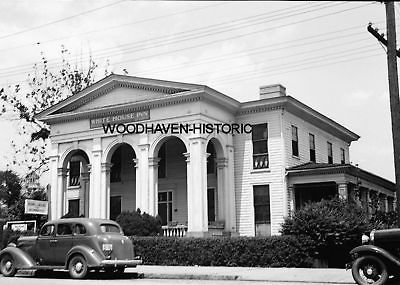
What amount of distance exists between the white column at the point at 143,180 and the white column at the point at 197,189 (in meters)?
2.46

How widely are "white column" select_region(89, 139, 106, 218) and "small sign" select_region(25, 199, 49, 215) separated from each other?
244cm

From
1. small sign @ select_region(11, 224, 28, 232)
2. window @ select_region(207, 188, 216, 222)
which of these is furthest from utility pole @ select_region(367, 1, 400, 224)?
small sign @ select_region(11, 224, 28, 232)

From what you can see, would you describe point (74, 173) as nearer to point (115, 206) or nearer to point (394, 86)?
point (115, 206)

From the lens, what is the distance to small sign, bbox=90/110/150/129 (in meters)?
28.3

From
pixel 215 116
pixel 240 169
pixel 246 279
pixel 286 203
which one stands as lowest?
pixel 246 279

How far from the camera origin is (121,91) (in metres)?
29.7

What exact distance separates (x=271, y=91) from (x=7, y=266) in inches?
691

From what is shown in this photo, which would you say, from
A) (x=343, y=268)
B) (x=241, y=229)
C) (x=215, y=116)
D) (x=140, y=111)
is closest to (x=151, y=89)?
(x=140, y=111)

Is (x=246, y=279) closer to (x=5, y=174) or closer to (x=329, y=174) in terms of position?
(x=329, y=174)

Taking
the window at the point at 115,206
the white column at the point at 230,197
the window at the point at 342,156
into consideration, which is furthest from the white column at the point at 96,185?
the window at the point at 342,156

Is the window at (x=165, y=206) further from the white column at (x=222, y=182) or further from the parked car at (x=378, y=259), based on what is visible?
the parked car at (x=378, y=259)

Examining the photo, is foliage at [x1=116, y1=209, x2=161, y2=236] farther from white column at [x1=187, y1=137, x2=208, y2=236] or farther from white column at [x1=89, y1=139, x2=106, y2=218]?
white column at [x1=89, y1=139, x2=106, y2=218]

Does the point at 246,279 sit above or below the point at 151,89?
below

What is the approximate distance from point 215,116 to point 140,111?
3.97 m
